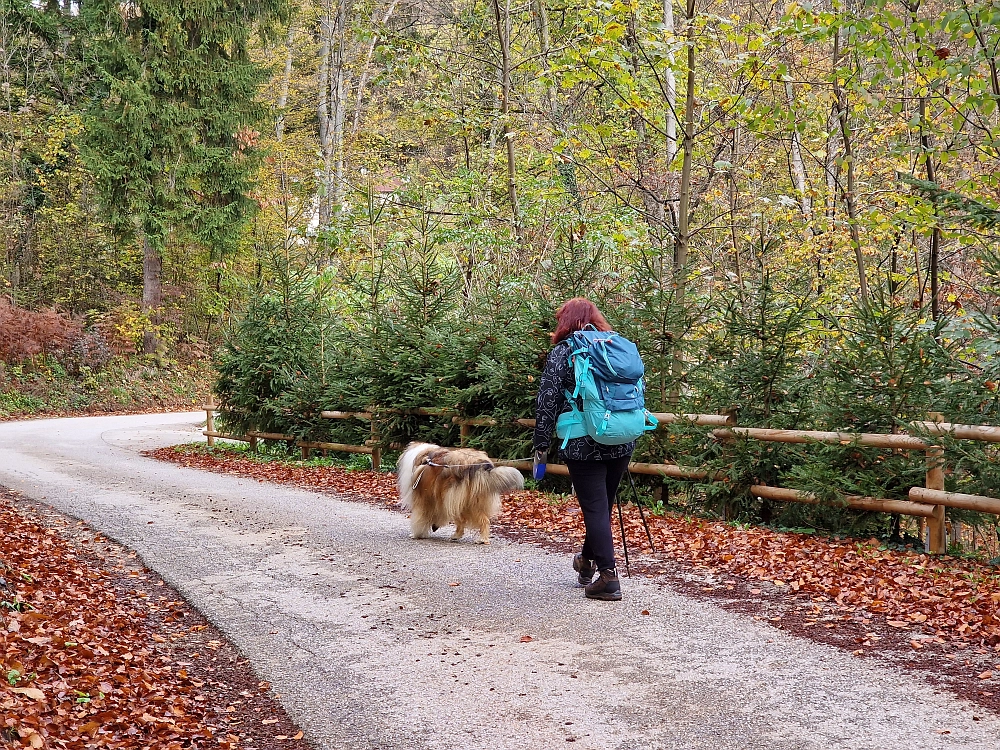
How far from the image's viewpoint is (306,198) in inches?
1257

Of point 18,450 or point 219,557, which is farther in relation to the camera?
point 18,450

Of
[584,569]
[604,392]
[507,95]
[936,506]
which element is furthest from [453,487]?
[507,95]

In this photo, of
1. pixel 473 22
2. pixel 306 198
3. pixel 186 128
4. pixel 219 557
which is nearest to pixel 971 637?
pixel 219 557

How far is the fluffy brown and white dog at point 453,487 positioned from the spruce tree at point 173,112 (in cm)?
2602

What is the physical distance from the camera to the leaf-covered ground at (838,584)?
5.33m

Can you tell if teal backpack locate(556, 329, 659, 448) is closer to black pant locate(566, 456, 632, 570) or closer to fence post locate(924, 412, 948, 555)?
black pant locate(566, 456, 632, 570)

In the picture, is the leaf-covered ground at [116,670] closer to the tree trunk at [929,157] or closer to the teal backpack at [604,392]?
the teal backpack at [604,392]

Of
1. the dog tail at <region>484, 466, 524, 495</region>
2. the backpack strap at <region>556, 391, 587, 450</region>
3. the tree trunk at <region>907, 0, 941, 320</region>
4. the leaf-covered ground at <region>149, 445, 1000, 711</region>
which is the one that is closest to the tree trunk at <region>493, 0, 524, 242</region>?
the tree trunk at <region>907, 0, 941, 320</region>

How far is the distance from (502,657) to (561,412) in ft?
6.13

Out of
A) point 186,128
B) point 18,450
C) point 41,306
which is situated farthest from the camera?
point 41,306

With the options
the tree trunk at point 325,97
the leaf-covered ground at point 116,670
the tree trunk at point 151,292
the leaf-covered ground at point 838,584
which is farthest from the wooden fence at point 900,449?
the tree trunk at point 151,292

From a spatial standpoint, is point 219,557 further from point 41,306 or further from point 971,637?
point 41,306

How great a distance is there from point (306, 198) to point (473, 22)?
45.5 feet

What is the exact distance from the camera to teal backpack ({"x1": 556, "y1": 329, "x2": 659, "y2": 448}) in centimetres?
635
